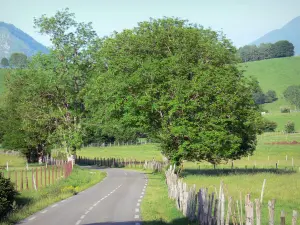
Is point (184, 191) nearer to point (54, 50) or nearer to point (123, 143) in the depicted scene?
point (54, 50)

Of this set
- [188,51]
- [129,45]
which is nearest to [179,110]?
[188,51]

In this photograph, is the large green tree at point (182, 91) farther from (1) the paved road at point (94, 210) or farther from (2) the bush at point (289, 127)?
(2) the bush at point (289, 127)

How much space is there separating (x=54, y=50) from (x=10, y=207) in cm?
4856

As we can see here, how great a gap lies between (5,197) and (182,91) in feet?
81.7

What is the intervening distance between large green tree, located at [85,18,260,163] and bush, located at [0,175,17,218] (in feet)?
71.4

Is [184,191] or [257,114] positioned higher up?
[257,114]

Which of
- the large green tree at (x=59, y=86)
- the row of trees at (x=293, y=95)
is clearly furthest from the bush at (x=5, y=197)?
the row of trees at (x=293, y=95)

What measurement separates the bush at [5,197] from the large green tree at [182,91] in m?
21.8

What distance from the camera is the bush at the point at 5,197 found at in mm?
22203

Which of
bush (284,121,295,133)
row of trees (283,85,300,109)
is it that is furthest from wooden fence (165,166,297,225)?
row of trees (283,85,300,109)

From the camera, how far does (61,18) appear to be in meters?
72.0

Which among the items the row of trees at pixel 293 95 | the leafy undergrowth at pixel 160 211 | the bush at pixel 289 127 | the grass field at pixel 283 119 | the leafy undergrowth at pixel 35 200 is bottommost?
the leafy undergrowth at pixel 160 211

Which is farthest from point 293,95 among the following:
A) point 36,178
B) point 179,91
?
point 36,178

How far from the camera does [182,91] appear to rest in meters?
45.4
